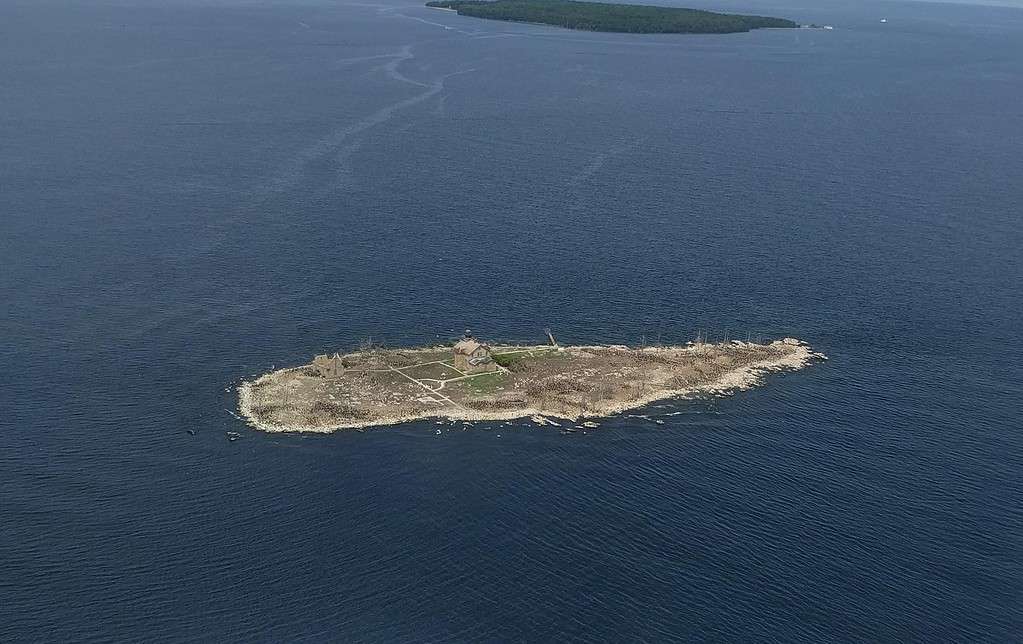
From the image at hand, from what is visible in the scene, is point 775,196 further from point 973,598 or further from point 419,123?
point 973,598

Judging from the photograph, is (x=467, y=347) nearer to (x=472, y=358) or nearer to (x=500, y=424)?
(x=472, y=358)

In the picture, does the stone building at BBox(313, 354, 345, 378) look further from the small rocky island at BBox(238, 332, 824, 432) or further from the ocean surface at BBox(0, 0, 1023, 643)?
the ocean surface at BBox(0, 0, 1023, 643)

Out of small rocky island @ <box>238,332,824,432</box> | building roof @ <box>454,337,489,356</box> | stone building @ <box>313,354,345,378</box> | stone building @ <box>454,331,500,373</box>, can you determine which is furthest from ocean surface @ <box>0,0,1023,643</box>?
stone building @ <box>454,331,500,373</box>

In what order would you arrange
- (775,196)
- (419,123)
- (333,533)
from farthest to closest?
1. (419,123)
2. (775,196)
3. (333,533)

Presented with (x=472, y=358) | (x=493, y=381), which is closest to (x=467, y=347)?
(x=472, y=358)

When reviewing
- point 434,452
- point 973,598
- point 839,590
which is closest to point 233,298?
point 434,452

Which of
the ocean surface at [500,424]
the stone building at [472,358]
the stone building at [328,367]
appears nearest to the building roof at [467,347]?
the stone building at [472,358]
